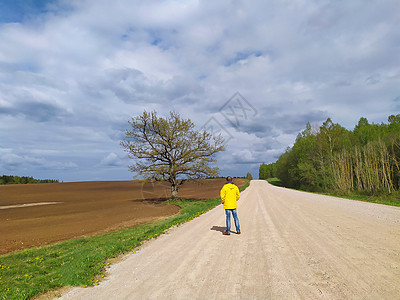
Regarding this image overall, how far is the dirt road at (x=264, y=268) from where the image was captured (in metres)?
3.96

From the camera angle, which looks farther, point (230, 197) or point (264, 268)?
point (230, 197)

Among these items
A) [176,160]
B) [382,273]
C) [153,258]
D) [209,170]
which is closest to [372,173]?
[209,170]

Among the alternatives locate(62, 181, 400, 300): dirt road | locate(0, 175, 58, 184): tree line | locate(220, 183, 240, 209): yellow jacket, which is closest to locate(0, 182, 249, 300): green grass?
locate(62, 181, 400, 300): dirt road

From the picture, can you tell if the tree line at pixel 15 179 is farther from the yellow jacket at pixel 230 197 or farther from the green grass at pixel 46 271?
the yellow jacket at pixel 230 197

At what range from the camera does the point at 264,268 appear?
16.4 feet

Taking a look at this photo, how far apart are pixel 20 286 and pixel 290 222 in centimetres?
978

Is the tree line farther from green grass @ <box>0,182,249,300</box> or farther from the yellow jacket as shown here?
the yellow jacket

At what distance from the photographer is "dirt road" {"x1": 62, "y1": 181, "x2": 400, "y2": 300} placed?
156 inches

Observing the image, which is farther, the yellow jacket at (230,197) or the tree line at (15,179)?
the tree line at (15,179)

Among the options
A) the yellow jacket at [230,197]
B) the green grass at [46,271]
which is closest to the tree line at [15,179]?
the green grass at [46,271]

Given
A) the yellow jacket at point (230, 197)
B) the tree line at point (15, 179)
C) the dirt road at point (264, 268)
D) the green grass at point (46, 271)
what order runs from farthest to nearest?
the tree line at point (15, 179) < the yellow jacket at point (230, 197) < the green grass at point (46, 271) < the dirt road at point (264, 268)

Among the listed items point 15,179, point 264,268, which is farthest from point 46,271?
point 15,179

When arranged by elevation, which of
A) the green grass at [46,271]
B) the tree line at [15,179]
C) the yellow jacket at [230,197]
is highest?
the tree line at [15,179]

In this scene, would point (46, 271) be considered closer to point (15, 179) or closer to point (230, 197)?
point (230, 197)
